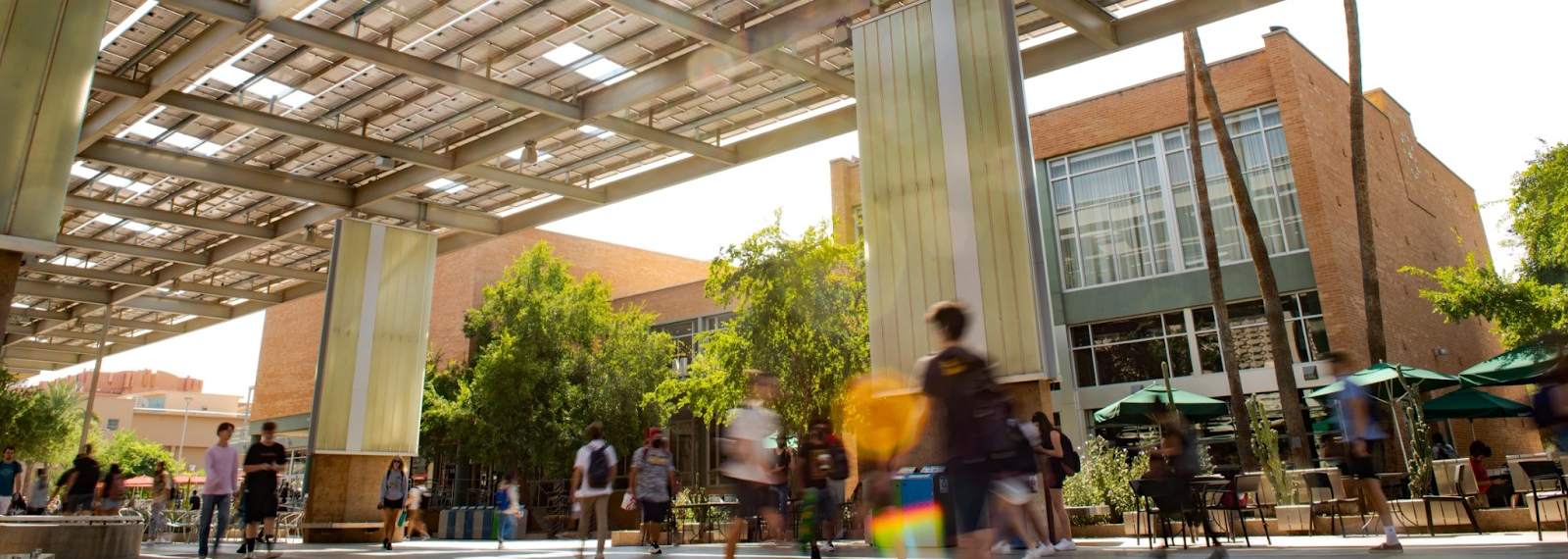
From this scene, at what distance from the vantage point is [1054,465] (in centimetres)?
956

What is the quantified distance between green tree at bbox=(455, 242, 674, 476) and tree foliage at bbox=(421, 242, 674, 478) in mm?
30

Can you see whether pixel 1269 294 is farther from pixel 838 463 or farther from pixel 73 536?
pixel 73 536

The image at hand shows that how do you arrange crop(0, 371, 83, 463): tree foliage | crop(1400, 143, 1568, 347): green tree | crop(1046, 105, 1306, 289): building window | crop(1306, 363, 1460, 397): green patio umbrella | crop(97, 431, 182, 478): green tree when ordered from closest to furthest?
crop(1306, 363, 1460, 397): green patio umbrella, crop(1400, 143, 1568, 347): green tree, crop(1046, 105, 1306, 289): building window, crop(0, 371, 83, 463): tree foliage, crop(97, 431, 182, 478): green tree

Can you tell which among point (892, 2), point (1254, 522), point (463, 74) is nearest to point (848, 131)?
point (892, 2)

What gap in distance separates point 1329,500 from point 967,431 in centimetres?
1022

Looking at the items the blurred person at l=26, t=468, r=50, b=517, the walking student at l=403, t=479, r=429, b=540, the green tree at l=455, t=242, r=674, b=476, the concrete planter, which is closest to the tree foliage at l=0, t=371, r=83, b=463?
the green tree at l=455, t=242, r=674, b=476

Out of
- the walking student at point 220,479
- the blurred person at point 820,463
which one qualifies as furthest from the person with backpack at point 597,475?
the walking student at point 220,479

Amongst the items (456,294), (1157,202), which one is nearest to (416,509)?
(456,294)

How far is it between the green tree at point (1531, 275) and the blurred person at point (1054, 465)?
16636mm

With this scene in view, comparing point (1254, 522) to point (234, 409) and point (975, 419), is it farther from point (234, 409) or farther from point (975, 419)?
point (234, 409)

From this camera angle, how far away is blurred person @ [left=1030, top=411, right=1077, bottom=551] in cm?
935

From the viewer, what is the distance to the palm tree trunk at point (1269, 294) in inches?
686

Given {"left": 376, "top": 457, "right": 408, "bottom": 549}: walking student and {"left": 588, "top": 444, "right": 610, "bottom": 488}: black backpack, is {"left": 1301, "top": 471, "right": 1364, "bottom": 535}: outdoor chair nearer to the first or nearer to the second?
{"left": 588, "top": 444, "right": 610, "bottom": 488}: black backpack

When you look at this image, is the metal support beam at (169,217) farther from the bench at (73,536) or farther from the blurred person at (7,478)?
the bench at (73,536)
